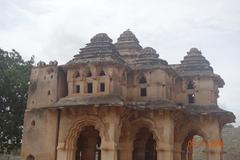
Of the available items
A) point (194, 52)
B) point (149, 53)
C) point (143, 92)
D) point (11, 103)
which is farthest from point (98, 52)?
point (11, 103)

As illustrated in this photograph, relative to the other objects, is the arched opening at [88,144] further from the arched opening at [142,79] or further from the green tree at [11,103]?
the green tree at [11,103]

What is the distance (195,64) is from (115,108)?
7.85m

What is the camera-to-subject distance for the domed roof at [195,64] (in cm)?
2491

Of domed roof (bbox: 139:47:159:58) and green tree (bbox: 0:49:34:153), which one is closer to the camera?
domed roof (bbox: 139:47:159:58)

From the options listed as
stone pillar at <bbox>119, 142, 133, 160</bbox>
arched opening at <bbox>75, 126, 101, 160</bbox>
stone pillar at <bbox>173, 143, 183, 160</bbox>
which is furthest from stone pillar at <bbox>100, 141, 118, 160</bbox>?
stone pillar at <bbox>173, 143, 183, 160</bbox>

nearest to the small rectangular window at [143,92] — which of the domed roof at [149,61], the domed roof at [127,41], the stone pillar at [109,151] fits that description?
the domed roof at [149,61]

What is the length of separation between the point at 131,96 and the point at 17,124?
36.8ft

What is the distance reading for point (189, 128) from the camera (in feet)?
77.6

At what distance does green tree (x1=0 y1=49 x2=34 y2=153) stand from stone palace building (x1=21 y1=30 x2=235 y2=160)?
22.0 feet

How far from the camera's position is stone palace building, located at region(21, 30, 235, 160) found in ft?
68.3

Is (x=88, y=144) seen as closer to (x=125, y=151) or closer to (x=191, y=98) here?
(x=125, y=151)

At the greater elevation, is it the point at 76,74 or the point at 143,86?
the point at 76,74

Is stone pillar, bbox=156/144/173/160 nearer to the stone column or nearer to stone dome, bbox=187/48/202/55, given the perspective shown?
the stone column

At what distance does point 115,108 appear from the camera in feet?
65.8
